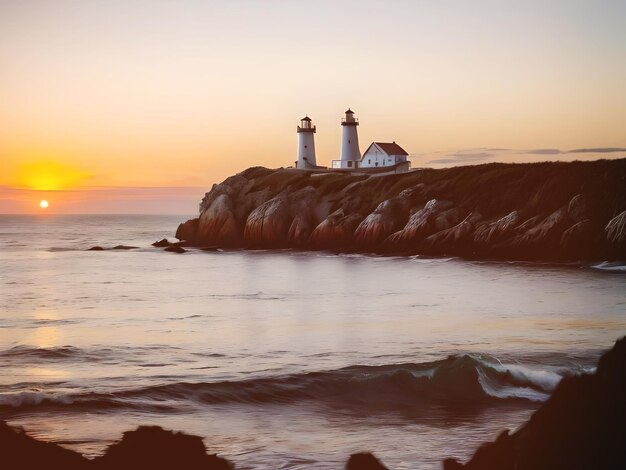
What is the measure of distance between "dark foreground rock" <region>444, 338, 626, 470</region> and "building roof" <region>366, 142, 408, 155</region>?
77666mm

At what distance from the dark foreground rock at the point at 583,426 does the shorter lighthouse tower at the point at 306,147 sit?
82.7 meters

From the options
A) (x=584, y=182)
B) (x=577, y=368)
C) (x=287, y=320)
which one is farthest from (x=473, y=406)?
(x=584, y=182)

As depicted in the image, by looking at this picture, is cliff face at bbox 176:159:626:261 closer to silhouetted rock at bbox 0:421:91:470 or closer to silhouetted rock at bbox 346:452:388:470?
silhouetted rock at bbox 346:452:388:470

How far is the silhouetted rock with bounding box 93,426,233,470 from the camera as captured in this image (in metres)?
7.98

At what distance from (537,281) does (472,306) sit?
10160 millimetres

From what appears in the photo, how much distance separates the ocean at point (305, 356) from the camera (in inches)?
515

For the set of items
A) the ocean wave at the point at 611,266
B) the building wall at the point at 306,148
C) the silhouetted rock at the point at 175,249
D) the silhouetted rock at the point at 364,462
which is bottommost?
the ocean wave at the point at 611,266

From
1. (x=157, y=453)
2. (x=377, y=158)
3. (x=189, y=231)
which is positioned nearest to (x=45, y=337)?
(x=157, y=453)

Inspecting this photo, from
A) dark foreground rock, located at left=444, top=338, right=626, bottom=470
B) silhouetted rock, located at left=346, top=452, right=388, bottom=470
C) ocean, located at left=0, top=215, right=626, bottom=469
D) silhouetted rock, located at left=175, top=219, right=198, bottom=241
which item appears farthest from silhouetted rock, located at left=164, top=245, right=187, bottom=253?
dark foreground rock, located at left=444, top=338, right=626, bottom=470

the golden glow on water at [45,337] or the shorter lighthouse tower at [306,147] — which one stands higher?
the shorter lighthouse tower at [306,147]

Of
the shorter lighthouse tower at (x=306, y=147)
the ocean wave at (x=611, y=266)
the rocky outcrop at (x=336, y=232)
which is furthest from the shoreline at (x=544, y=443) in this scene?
the shorter lighthouse tower at (x=306, y=147)

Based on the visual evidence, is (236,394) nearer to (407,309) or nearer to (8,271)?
(407,309)

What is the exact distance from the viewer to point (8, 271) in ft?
182

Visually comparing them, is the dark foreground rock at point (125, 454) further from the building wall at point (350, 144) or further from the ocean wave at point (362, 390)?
the building wall at point (350, 144)
